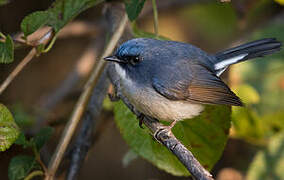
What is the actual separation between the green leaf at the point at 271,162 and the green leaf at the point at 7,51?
2.11 m

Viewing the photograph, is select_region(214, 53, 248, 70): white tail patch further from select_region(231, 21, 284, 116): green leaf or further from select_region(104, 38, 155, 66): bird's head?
select_region(231, 21, 284, 116): green leaf

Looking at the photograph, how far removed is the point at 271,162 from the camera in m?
3.66

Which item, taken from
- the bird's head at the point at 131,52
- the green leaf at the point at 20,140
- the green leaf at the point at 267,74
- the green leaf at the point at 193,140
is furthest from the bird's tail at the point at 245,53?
the green leaf at the point at 20,140

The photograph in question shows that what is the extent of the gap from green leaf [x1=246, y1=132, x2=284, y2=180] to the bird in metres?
0.91

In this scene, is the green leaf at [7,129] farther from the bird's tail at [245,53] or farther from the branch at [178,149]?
the bird's tail at [245,53]

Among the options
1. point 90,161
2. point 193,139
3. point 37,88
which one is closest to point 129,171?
point 90,161

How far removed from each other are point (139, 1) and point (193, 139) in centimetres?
98

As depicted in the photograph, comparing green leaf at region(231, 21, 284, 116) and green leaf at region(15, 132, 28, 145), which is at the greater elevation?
green leaf at region(15, 132, 28, 145)

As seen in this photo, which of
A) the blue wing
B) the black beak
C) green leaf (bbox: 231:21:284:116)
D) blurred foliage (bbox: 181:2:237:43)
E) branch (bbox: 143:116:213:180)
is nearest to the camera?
branch (bbox: 143:116:213:180)

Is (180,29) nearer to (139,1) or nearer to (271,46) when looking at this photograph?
(271,46)

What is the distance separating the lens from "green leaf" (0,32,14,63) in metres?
2.54

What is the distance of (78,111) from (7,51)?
2.00 ft

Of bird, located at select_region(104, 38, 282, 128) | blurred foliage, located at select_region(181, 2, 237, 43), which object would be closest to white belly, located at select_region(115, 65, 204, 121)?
bird, located at select_region(104, 38, 282, 128)

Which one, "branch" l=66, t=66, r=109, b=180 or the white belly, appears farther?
"branch" l=66, t=66, r=109, b=180
